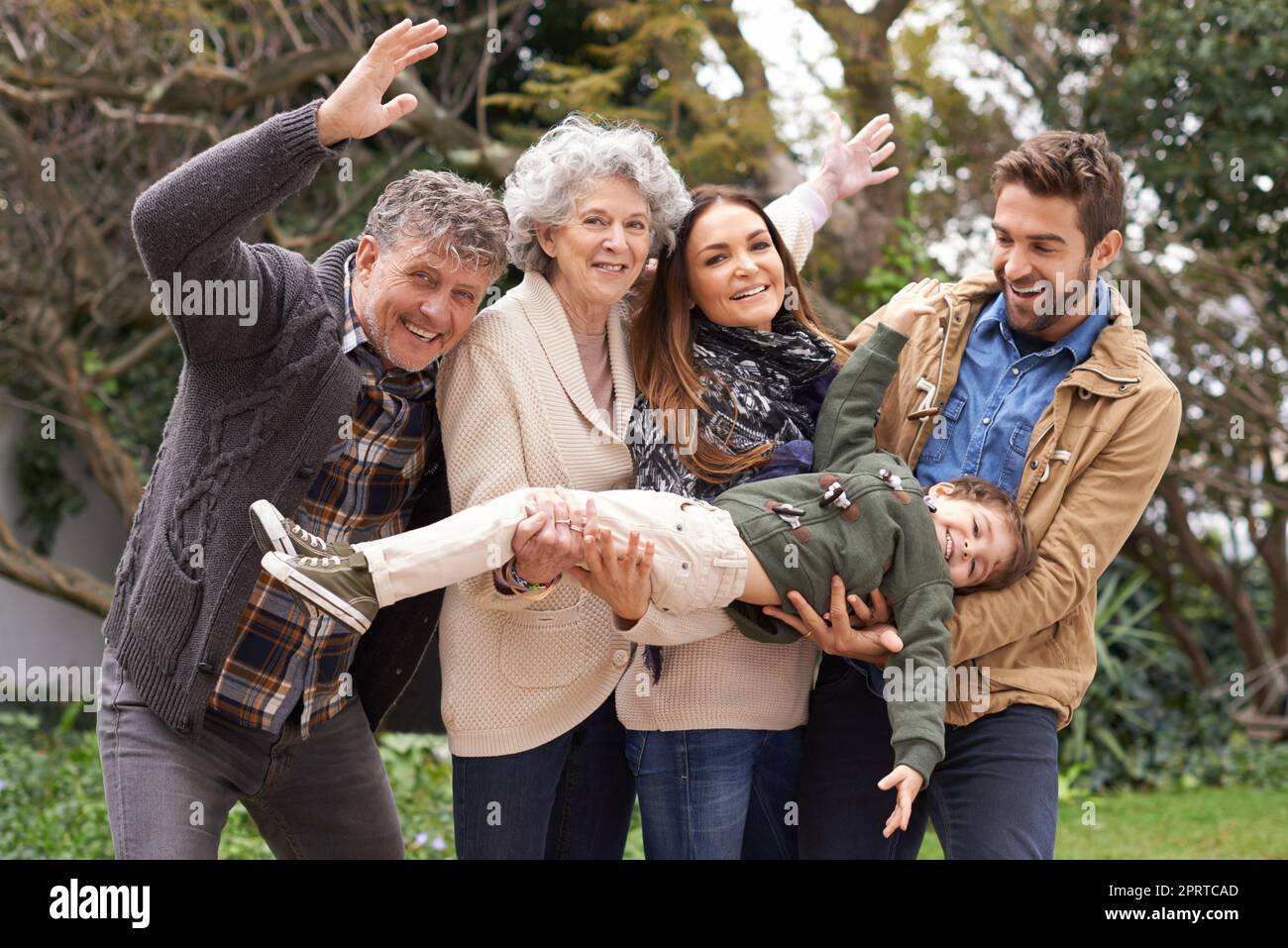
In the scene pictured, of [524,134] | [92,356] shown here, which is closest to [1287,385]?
[524,134]

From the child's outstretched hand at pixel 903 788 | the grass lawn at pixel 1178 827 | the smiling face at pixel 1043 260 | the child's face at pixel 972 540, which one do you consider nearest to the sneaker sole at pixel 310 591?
the child's outstretched hand at pixel 903 788

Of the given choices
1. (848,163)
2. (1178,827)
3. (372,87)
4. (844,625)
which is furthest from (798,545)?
(1178,827)

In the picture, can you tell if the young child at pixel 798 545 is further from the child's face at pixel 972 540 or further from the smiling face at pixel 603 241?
the smiling face at pixel 603 241

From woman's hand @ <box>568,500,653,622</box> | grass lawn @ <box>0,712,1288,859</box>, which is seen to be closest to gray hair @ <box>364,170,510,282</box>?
woman's hand @ <box>568,500,653,622</box>

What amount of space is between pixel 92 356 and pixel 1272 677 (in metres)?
7.22

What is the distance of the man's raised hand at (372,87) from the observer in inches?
90.9

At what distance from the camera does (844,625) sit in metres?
2.52

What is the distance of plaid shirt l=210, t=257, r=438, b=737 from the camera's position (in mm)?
2492

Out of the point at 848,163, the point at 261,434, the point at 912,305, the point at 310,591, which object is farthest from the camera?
the point at 848,163

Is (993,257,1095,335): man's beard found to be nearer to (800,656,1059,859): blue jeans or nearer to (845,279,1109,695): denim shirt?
(845,279,1109,695): denim shirt

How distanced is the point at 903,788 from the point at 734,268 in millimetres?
1131

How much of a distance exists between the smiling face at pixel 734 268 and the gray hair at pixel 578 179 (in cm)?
7

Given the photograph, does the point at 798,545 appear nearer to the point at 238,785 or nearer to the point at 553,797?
the point at 553,797

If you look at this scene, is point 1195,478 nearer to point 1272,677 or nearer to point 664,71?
point 1272,677
